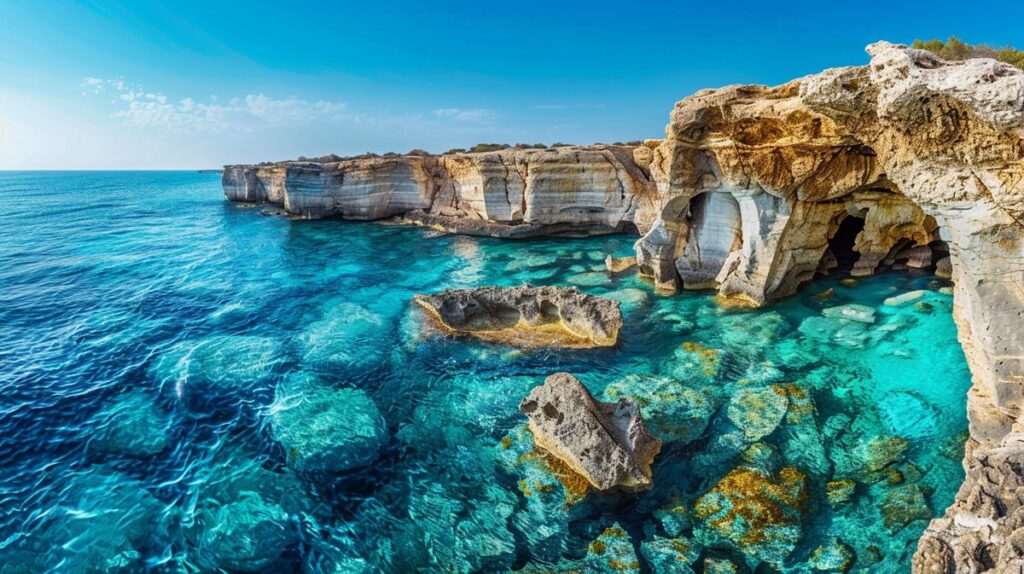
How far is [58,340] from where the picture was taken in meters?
15.6

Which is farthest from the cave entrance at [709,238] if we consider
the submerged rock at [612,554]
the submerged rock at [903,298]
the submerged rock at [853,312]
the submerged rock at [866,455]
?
the submerged rock at [612,554]

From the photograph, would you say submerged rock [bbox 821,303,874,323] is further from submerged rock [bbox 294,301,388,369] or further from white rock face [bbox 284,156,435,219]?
white rock face [bbox 284,156,435,219]

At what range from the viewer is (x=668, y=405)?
36.1 feet

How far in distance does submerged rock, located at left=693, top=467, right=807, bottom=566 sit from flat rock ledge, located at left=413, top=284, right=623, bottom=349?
19.9ft

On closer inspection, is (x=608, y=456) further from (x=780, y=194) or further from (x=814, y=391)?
(x=780, y=194)

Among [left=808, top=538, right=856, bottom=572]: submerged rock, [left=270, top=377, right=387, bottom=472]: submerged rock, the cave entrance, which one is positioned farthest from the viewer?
the cave entrance

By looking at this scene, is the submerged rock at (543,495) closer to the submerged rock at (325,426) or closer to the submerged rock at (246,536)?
the submerged rock at (325,426)

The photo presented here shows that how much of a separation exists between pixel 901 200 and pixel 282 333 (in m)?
22.1

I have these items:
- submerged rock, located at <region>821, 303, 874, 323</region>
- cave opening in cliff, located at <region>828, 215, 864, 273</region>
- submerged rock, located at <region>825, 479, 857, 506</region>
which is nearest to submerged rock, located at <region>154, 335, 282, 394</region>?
submerged rock, located at <region>825, 479, 857, 506</region>

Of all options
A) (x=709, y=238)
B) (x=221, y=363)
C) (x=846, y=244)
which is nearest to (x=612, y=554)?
(x=221, y=363)

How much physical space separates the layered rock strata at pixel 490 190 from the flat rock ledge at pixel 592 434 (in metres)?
22.7

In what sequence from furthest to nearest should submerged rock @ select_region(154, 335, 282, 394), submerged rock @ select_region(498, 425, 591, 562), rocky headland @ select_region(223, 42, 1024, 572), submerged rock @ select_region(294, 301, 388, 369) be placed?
1. submerged rock @ select_region(294, 301, 388, 369)
2. submerged rock @ select_region(154, 335, 282, 394)
3. submerged rock @ select_region(498, 425, 591, 562)
4. rocky headland @ select_region(223, 42, 1024, 572)

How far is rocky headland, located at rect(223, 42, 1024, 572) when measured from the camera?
7.04m

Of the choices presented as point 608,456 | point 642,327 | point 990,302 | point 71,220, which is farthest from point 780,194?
point 71,220
